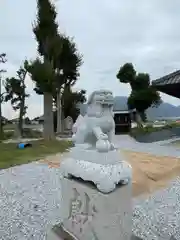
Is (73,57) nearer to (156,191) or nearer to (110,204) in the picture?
(156,191)

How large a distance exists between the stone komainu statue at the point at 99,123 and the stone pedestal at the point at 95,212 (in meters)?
0.32

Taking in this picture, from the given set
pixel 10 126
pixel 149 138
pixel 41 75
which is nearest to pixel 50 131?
pixel 41 75

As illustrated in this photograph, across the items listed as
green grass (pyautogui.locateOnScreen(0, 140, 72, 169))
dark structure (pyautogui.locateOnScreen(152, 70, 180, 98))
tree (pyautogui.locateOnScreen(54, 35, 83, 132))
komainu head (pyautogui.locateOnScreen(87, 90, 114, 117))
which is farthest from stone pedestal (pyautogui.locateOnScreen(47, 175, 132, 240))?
tree (pyautogui.locateOnScreen(54, 35, 83, 132))

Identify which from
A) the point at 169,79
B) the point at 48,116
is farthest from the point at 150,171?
the point at 48,116

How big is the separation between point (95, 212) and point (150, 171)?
14.1 ft

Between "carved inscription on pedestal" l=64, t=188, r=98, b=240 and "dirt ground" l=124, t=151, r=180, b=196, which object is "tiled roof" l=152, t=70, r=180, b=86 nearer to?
"dirt ground" l=124, t=151, r=180, b=196

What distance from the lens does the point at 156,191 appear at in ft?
16.1

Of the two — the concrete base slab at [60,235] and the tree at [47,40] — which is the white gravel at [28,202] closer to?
the concrete base slab at [60,235]

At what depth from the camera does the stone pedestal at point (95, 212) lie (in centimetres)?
200

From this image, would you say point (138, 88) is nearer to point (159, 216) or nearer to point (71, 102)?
point (71, 102)

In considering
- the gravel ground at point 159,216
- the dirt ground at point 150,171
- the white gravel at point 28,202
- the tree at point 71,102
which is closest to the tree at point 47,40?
the tree at point 71,102

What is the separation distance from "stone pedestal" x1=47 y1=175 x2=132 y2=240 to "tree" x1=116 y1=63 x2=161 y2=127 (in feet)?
52.0

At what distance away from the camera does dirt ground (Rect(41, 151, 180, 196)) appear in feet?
16.7

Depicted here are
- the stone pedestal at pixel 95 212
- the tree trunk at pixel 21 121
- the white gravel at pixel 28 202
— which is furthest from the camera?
the tree trunk at pixel 21 121
